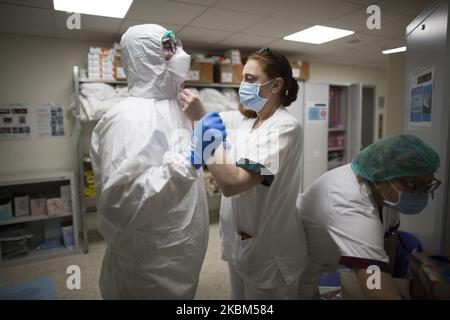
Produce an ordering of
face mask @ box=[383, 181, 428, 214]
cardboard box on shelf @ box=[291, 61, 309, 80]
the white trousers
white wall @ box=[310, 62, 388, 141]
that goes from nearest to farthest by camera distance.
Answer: face mask @ box=[383, 181, 428, 214], the white trousers, cardboard box on shelf @ box=[291, 61, 309, 80], white wall @ box=[310, 62, 388, 141]

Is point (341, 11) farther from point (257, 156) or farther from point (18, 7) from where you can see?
point (18, 7)

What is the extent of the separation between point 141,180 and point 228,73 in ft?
7.44

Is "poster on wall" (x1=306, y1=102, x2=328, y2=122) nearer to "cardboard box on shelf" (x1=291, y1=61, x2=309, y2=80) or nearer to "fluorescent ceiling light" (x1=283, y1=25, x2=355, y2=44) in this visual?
"fluorescent ceiling light" (x1=283, y1=25, x2=355, y2=44)

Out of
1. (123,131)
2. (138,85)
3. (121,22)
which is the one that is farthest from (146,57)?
(121,22)

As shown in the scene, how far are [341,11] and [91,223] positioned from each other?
103 inches

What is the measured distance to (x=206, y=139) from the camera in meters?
0.64

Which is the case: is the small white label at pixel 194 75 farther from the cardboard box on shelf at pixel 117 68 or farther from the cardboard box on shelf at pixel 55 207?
the cardboard box on shelf at pixel 55 207

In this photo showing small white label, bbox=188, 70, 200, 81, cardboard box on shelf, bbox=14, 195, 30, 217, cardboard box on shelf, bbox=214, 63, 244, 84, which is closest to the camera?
cardboard box on shelf, bbox=14, 195, 30, 217

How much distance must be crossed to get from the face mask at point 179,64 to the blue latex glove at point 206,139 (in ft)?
0.94

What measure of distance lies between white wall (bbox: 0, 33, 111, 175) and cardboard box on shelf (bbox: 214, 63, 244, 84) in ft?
3.50

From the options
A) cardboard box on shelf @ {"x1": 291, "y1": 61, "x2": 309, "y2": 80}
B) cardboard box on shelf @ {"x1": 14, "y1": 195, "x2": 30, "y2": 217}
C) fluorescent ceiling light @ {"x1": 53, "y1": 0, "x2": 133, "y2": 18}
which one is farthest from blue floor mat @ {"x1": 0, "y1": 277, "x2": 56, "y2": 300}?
cardboard box on shelf @ {"x1": 291, "y1": 61, "x2": 309, "y2": 80}

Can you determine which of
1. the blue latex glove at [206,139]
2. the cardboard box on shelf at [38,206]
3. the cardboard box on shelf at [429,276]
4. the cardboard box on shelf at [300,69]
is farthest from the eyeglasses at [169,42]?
the cardboard box on shelf at [300,69]

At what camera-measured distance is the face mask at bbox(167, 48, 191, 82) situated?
0.85 metres

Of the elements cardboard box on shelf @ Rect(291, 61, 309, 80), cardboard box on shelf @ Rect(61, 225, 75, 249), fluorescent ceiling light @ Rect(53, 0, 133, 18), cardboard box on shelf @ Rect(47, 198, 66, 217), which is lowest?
cardboard box on shelf @ Rect(61, 225, 75, 249)
